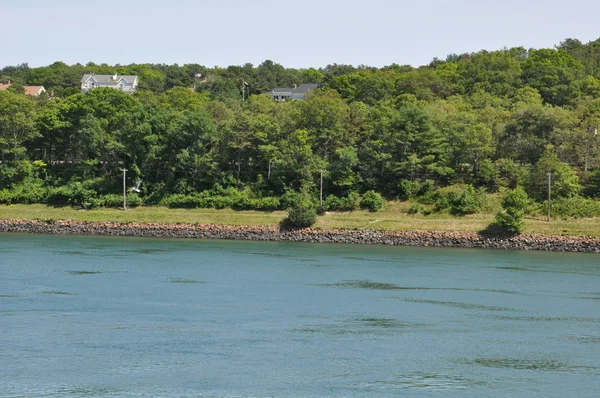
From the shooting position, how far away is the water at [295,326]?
20016mm

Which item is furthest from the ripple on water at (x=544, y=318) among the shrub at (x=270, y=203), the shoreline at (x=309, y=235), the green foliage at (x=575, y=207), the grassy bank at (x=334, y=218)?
the shrub at (x=270, y=203)

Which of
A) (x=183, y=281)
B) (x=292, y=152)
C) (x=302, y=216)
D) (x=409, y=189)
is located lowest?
(x=183, y=281)

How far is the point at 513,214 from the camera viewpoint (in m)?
46.7

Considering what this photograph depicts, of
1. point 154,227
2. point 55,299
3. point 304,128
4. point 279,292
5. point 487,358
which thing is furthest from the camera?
point 304,128

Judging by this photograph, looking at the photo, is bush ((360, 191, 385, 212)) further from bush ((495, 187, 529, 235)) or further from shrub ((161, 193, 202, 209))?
shrub ((161, 193, 202, 209))

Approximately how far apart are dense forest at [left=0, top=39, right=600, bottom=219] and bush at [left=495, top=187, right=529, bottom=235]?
303 cm

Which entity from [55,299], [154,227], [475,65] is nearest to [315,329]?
[55,299]

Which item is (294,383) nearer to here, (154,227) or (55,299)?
(55,299)

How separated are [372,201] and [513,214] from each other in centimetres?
964

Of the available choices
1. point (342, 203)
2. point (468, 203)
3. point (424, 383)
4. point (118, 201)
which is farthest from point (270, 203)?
point (424, 383)

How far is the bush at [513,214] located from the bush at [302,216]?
10.9 m

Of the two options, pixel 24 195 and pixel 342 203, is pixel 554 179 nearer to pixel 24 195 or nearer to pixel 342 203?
pixel 342 203

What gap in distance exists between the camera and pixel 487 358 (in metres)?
22.4

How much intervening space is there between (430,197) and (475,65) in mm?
33299
